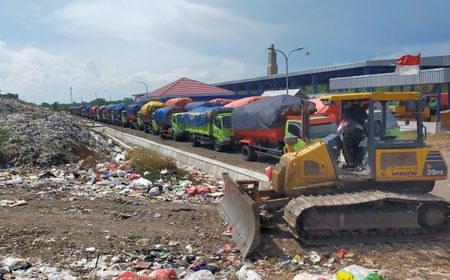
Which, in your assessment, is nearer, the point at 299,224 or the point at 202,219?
the point at 299,224

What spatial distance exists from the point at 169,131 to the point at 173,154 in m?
11.3

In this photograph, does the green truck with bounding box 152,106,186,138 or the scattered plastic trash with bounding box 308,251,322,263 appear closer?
the scattered plastic trash with bounding box 308,251,322,263

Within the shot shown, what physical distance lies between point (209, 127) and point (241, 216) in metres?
15.1

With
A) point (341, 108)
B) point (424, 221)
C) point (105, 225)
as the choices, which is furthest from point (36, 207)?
point (424, 221)

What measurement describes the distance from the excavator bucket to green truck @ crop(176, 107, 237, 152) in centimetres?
1175

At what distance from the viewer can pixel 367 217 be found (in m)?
6.91

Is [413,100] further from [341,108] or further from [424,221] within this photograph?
[424,221]

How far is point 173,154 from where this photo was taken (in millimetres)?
18609

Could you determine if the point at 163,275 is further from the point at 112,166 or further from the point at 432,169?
the point at 112,166

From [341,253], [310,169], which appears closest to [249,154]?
[310,169]

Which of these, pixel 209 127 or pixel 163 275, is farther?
pixel 209 127

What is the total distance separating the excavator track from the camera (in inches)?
267

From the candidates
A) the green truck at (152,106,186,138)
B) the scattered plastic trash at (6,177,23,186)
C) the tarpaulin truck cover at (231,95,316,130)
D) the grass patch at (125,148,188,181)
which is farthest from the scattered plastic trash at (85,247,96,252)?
the green truck at (152,106,186,138)

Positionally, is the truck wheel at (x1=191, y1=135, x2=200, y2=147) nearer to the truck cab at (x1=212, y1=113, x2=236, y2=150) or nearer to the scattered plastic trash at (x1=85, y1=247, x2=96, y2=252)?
the truck cab at (x1=212, y1=113, x2=236, y2=150)
